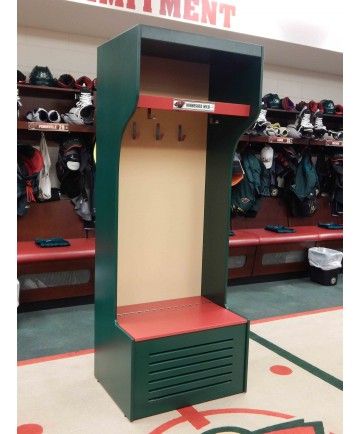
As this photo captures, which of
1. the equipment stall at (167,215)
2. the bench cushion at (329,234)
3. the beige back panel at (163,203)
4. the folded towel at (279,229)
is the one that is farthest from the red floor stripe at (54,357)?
the bench cushion at (329,234)

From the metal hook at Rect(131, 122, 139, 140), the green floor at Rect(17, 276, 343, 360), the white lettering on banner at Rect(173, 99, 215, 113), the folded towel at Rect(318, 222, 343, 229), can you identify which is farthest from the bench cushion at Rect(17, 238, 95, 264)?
the folded towel at Rect(318, 222, 343, 229)

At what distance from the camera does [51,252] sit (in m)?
4.33

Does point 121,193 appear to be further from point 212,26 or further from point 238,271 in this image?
point 238,271

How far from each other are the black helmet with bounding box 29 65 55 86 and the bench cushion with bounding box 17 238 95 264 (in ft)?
5.20

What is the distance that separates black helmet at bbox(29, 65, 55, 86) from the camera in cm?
460

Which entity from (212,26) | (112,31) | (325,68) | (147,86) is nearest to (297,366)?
(147,86)

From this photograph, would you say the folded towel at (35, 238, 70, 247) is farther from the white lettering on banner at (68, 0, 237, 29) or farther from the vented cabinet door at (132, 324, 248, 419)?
the vented cabinet door at (132, 324, 248, 419)

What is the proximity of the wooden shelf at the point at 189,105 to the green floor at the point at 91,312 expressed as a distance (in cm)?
207

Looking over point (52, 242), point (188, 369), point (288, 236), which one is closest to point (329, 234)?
point (288, 236)

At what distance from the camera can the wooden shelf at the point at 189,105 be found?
7.89 ft

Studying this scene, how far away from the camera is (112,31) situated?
4.83 m

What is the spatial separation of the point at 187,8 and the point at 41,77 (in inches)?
61.5

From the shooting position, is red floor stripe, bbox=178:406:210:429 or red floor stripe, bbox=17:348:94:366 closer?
red floor stripe, bbox=178:406:210:429

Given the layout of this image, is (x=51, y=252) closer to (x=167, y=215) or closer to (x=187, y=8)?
(x=167, y=215)
